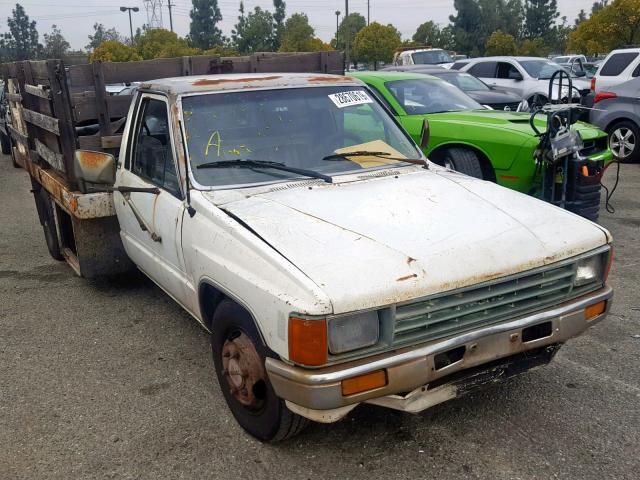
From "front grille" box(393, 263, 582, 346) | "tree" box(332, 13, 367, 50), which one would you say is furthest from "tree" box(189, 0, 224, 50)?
"front grille" box(393, 263, 582, 346)

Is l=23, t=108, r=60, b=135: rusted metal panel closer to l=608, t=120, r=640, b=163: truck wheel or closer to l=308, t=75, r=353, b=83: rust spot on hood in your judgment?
l=308, t=75, r=353, b=83: rust spot on hood

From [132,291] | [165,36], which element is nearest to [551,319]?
[132,291]

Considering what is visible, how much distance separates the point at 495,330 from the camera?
9.09 feet

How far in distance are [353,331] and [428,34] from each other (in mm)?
60282

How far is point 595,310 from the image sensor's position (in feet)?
10.3

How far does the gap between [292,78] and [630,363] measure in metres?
2.78

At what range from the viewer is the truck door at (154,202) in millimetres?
3641

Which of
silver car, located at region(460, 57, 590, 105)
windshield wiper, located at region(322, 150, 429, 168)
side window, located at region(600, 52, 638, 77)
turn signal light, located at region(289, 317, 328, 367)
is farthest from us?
silver car, located at region(460, 57, 590, 105)

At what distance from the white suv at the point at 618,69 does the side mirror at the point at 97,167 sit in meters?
10.1

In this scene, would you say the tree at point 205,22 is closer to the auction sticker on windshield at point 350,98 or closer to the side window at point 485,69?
the side window at point 485,69

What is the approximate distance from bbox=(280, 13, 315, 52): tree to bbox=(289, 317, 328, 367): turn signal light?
4265 cm

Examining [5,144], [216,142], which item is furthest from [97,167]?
[5,144]

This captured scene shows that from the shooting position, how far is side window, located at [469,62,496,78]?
14.9 metres

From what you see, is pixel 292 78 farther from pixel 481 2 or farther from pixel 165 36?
pixel 481 2
